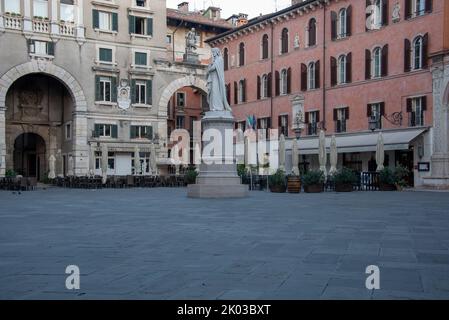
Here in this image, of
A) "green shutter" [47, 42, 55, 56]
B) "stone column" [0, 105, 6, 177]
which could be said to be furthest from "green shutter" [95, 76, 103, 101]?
"stone column" [0, 105, 6, 177]

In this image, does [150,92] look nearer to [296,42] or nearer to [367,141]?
[296,42]

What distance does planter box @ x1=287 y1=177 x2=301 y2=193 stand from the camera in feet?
85.9

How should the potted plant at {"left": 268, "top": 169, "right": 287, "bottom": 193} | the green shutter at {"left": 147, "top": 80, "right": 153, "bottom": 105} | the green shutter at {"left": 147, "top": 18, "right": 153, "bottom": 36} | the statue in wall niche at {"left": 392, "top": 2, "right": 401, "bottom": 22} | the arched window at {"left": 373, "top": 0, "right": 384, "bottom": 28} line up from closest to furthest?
the potted plant at {"left": 268, "top": 169, "right": 287, "bottom": 193}, the statue in wall niche at {"left": 392, "top": 2, "right": 401, "bottom": 22}, the arched window at {"left": 373, "top": 0, "right": 384, "bottom": 28}, the green shutter at {"left": 147, "top": 80, "right": 153, "bottom": 105}, the green shutter at {"left": 147, "top": 18, "right": 153, "bottom": 36}

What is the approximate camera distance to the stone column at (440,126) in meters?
30.4

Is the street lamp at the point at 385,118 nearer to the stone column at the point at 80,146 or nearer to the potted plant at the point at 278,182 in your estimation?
the potted plant at the point at 278,182

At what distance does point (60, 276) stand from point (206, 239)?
3.48 metres

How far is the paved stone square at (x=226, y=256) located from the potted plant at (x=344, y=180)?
13833 mm

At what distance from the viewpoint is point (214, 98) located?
21266 millimetres

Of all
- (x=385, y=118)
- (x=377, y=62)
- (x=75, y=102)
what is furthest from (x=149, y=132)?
(x=385, y=118)

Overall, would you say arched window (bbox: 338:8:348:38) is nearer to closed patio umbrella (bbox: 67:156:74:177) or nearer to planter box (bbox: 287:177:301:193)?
planter box (bbox: 287:177:301:193)

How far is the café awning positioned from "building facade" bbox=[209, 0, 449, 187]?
0.08 m

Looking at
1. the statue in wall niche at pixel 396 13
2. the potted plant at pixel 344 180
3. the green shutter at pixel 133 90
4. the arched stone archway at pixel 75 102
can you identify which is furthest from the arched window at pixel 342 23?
the arched stone archway at pixel 75 102
